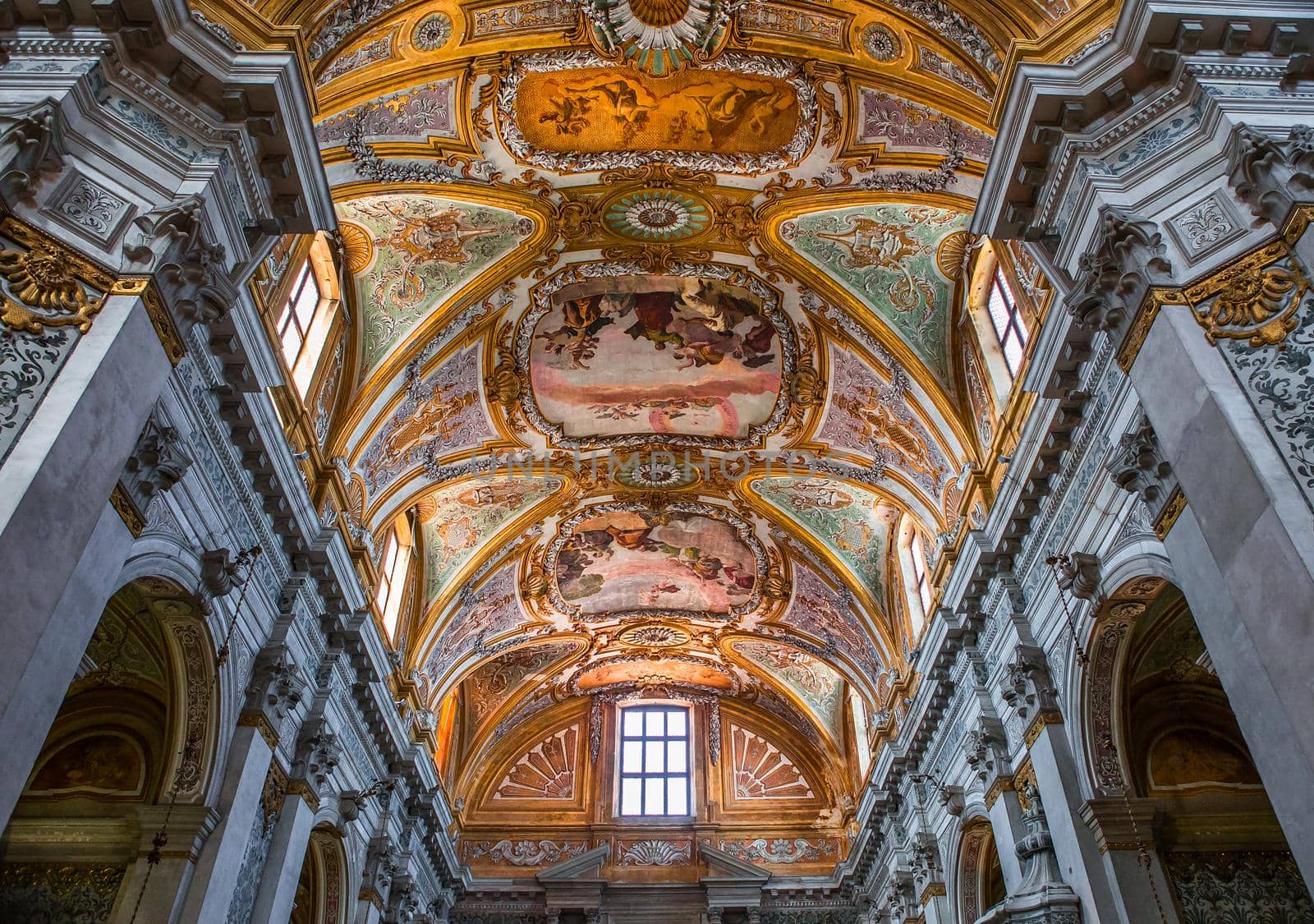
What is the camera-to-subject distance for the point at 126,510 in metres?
7.84

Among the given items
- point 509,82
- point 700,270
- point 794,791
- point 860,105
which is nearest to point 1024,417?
point 860,105

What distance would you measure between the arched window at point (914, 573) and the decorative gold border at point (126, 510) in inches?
432

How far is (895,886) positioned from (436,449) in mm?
9973

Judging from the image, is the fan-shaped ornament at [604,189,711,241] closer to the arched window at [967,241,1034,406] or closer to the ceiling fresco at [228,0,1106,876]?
the ceiling fresco at [228,0,1106,876]

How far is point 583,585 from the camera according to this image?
20094mm

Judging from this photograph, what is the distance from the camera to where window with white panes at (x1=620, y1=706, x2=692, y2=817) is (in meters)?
22.5

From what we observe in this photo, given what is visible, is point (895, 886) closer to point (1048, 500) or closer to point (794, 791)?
point (794, 791)

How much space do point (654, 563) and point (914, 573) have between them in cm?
523

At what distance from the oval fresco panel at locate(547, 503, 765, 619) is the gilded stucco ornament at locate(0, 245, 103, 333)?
11960 mm

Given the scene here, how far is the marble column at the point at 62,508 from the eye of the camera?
5.81m

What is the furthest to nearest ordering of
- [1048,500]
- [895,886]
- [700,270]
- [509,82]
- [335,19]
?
[895,886]
[700,270]
[509,82]
[1048,500]
[335,19]

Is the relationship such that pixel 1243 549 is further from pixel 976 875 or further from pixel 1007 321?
pixel 976 875

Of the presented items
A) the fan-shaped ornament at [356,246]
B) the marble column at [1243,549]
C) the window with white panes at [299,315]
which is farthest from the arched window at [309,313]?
the marble column at [1243,549]

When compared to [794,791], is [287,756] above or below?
below
